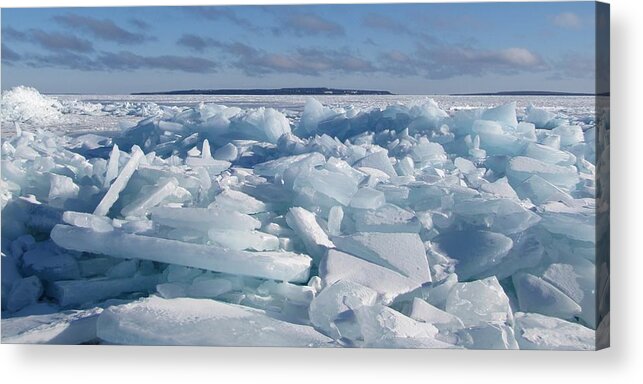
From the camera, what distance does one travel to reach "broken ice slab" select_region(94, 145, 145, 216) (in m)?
4.93

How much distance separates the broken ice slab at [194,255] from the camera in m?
4.66

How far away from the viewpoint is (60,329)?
4.82m

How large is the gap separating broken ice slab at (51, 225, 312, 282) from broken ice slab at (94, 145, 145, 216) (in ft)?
0.49

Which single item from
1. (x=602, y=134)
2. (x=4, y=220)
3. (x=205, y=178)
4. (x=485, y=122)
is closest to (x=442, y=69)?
(x=485, y=122)

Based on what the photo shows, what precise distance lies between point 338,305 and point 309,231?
1.32 feet

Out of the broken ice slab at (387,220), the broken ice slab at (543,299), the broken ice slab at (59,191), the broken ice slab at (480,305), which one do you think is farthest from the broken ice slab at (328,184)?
the broken ice slab at (59,191)

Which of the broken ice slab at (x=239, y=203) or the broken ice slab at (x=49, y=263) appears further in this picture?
the broken ice slab at (x=49, y=263)

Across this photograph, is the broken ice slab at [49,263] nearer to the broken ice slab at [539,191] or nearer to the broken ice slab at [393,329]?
the broken ice slab at [393,329]

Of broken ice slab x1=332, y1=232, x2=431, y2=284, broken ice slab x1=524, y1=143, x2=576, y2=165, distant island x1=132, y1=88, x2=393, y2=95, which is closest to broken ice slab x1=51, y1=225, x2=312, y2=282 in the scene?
broken ice slab x1=332, y1=232, x2=431, y2=284

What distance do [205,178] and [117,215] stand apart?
1.65ft

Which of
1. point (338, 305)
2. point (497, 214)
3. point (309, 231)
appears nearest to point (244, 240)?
point (309, 231)

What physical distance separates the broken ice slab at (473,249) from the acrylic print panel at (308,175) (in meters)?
0.01

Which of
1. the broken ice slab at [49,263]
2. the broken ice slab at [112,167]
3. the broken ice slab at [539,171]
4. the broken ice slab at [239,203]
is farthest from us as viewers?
the broken ice slab at [112,167]

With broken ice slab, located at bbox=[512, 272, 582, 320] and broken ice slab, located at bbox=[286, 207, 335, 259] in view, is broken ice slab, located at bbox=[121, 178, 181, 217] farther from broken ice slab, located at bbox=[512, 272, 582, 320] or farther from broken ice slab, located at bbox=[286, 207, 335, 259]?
broken ice slab, located at bbox=[512, 272, 582, 320]
